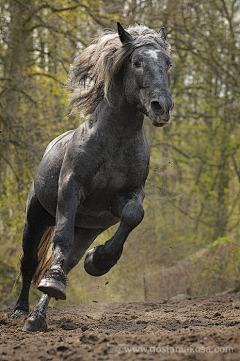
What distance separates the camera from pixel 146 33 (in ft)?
18.5

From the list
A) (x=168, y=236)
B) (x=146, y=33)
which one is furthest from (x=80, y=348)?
(x=168, y=236)

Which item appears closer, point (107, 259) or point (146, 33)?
point (107, 259)

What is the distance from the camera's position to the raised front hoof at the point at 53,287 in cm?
488

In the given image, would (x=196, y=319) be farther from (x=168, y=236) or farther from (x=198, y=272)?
(x=168, y=236)

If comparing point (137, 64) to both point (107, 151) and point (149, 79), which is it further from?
point (107, 151)

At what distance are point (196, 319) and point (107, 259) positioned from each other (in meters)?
1.20

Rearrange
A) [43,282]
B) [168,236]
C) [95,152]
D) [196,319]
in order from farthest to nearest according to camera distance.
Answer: [168,236] → [196,319] → [95,152] → [43,282]

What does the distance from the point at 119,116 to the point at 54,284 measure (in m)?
1.50

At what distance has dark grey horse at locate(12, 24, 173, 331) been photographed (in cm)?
515

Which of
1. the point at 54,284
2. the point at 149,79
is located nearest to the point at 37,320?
the point at 54,284

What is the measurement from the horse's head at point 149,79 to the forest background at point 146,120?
484 cm

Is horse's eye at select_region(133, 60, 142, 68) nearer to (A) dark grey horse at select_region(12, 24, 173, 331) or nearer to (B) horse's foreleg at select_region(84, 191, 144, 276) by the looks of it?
(A) dark grey horse at select_region(12, 24, 173, 331)

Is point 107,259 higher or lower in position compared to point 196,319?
higher

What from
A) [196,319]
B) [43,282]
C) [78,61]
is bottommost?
[196,319]
